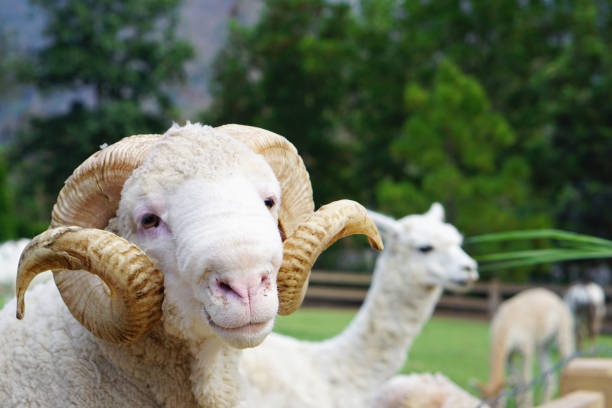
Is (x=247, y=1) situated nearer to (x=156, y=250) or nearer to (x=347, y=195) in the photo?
(x=347, y=195)

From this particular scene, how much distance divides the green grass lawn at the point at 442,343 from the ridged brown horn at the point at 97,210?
14.6 feet

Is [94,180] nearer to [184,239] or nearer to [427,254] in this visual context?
[184,239]

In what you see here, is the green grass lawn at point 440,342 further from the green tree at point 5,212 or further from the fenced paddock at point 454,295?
the green tree at point 5,212

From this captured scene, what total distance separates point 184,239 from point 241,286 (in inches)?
9.1

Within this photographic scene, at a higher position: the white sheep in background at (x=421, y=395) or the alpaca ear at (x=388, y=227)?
the alpaca ear at (x=388, y=227)

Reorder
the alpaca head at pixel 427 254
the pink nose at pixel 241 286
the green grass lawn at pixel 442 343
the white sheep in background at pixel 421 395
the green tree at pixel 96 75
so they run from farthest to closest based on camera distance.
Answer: the green tree at pixel 96 75, the green grass lawn at pixel 442 343, the alpaca head at pixel 427 254, the white sheep in background at pixel 421 395, the pink nose at pixel 241 286

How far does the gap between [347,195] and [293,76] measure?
17.6ft

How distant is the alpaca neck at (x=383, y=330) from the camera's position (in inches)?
173

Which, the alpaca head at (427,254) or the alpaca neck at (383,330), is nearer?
the alpaca neck at (383,330)

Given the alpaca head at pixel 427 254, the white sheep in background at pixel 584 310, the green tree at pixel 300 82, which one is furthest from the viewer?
the green tree at pixel 300 82

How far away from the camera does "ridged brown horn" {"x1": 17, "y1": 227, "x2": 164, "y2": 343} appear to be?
1.80 metres

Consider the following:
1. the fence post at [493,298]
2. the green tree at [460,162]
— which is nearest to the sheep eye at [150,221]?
the green tree at [460,162]

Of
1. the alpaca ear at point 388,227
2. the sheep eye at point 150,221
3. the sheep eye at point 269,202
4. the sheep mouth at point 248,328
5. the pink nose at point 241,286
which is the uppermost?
the sheep eye at point 269,202

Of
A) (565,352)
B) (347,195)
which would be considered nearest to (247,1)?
(347,195)
